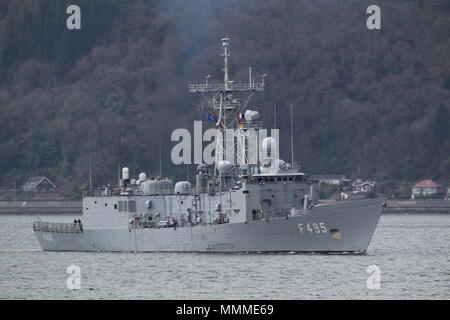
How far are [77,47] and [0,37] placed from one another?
1426 centimetres

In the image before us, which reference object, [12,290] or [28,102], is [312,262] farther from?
[28,102]

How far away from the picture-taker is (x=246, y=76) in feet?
406

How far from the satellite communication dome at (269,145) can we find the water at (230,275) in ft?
18.1

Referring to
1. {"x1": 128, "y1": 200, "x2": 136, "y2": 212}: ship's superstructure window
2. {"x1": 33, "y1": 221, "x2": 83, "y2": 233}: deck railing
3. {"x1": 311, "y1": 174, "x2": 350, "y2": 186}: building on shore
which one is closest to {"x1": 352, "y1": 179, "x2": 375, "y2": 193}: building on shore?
{"x1": 311, "y1": 174, "x2": 350, "y2": 186}: building on shore

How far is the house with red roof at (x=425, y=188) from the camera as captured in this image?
390 ft

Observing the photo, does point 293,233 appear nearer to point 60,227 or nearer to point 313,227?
point 313,227

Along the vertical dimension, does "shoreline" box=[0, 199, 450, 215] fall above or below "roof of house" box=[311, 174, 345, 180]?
below

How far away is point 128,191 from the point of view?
66250 millimetres

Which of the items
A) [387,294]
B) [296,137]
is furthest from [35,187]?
[387,294]

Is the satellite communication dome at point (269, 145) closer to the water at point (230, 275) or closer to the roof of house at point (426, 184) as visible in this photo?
the water at point (230, 275)

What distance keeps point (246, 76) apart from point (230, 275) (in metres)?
73.8

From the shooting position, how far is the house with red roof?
11881 cm

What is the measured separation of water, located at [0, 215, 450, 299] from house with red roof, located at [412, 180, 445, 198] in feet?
168

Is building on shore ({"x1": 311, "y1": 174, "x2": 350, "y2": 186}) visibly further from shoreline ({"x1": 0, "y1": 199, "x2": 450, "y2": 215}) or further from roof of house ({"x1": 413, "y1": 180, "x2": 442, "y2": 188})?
roof of house ({"x1": 413, "y1": 180, "x2": 442, "y2": 188})
